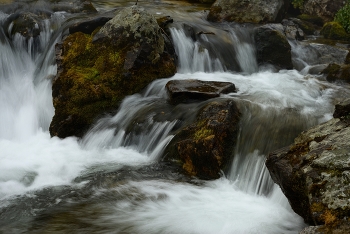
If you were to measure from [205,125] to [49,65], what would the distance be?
208 inches

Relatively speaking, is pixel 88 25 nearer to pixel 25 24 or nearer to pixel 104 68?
pixel 104 68

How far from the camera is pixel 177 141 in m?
6.18

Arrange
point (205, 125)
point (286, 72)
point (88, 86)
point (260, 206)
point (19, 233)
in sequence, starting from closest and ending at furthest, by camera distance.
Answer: point (19, 233)
point (260, 206)
point (205, 125)
point (88, 86)
point (286, 72)

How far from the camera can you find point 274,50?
10484 millimetres

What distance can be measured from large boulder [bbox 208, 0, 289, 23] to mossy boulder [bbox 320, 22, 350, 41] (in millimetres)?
1879

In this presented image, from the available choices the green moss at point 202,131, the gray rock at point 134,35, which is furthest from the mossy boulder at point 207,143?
the gray rock at point 134,35

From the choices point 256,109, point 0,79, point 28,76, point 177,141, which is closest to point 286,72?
point 256,109

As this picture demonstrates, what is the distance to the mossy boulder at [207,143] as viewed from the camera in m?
5.72

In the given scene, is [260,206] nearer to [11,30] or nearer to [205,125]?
[205,125]

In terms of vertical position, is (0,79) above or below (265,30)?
below

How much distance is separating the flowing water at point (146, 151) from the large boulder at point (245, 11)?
7.18ft

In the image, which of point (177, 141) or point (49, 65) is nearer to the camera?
point (177, 141)

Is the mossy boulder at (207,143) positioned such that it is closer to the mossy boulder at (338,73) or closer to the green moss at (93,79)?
the green moss at (93,79)

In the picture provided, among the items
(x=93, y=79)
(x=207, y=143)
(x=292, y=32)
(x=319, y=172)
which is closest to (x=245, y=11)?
(x=292, y=32)
